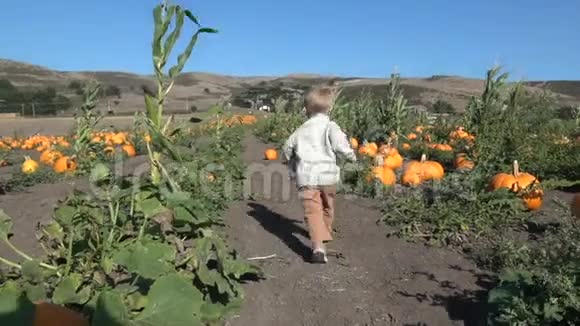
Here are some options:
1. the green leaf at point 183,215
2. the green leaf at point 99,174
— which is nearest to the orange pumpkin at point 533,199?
the green leaf at point 183,215

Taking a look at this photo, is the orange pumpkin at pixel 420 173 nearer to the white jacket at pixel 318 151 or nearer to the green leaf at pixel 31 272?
the white jacket at pixel 318 151

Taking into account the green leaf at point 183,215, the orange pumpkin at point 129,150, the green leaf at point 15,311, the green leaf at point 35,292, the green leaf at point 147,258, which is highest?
the green leaf at point 15,311

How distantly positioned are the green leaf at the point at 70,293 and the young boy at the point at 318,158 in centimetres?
248

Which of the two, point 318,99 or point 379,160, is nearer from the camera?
point 318,99

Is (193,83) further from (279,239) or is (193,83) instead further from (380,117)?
(279,239)

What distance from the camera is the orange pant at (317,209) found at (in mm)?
4660

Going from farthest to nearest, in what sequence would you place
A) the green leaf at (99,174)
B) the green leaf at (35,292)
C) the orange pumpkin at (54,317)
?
the green leaf at (99,174) < the green leaf at (35,292) < the orange pumpkin at (54,317)

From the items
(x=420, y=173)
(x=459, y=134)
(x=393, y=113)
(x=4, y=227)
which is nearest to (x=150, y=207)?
(x=4, y=227)

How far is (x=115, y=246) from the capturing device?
2.69m

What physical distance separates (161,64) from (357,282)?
82.5 inches

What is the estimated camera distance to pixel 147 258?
91.0 inches

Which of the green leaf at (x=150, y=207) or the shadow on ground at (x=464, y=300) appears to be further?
the shadow on ground at (x=464, y=300)

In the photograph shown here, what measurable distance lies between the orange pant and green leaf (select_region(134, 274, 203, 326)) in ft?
9.28

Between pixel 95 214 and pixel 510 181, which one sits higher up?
pixel 95 214
